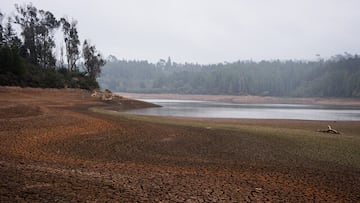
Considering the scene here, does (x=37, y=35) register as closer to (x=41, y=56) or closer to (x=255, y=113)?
(x=41, y=56)

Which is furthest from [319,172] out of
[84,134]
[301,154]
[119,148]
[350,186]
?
[84,134]

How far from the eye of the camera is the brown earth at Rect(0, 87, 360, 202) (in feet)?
22.7

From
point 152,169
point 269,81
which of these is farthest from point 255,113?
point 269,81

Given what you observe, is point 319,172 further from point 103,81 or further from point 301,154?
point 103,81

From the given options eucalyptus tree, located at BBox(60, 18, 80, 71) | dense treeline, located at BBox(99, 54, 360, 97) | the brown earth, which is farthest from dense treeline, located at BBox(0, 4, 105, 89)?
dense treeline, located at BBox(99, 54, 360, 97)

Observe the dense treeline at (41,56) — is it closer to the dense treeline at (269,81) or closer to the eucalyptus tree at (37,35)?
the eucalyptus tree at (37,35)

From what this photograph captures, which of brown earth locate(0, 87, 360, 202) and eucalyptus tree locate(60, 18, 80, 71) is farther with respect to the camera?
eucalyptus tree locate(60, 18, 80, 71)

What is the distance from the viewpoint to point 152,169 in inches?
366

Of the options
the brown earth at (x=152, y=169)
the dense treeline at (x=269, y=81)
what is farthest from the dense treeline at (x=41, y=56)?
the dense treeline at (x=269, y=81)

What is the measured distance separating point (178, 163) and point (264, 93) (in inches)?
5042

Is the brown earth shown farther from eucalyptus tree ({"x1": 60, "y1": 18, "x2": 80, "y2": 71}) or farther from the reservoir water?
eucalyptus tree ({"x1": 60, "y1": 18, "x2": 80, "y2": 71})

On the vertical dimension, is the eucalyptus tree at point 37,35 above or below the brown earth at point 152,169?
above

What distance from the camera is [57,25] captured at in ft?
193

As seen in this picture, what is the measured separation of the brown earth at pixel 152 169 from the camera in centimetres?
692
